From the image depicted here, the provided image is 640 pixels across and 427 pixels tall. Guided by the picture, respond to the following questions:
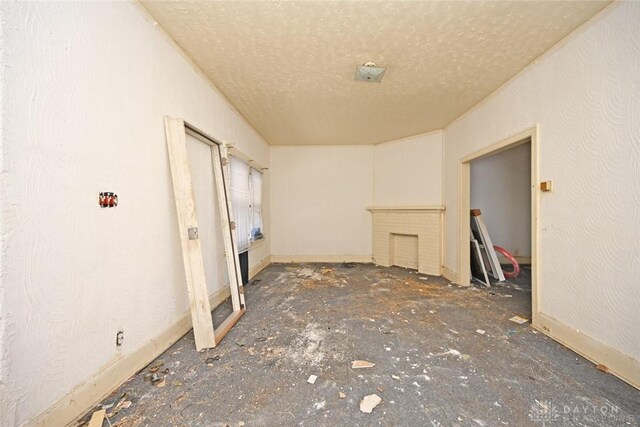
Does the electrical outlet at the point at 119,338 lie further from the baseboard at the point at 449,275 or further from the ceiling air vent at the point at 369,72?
the baseboard at the point at 449,275

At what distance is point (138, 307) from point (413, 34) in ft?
9.72

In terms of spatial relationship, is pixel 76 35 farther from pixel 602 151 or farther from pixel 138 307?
pixel 602 151

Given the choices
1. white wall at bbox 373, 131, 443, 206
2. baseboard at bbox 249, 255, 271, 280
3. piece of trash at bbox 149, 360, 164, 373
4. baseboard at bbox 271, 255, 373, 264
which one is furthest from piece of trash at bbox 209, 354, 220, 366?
white wall at bbox 373, 131, 443, 206

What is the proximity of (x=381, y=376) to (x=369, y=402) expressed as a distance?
26 cm

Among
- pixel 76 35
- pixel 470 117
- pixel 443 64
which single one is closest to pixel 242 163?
pixel 76 35

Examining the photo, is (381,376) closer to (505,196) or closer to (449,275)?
(449,275)

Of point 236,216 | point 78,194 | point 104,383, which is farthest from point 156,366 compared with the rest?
point 236,216

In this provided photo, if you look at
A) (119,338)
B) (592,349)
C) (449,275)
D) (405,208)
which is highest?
(405,208)

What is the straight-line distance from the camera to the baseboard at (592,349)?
1.52 m

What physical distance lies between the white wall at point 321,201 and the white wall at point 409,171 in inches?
11.2

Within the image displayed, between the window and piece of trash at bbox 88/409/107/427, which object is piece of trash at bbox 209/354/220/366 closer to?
piece of trash at bbox 88/409/107/427

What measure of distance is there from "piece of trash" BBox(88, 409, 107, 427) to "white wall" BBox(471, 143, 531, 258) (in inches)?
232

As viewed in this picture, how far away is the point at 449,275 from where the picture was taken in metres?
3.85

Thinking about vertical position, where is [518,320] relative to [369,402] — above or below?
below
